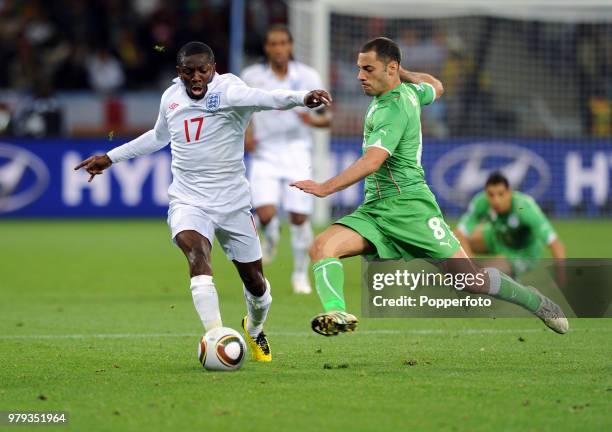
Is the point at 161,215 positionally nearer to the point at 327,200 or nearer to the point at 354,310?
the point at 327,200

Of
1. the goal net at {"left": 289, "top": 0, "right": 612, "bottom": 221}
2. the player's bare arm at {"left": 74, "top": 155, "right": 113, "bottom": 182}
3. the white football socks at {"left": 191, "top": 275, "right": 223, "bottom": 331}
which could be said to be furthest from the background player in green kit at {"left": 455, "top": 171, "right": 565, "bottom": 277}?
the goal net at {"left": 289, "top": 0, "right": 612, "bottom": 221}

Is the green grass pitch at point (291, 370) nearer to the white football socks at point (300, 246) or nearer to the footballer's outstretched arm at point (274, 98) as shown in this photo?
the white football socks at point (300, 246)

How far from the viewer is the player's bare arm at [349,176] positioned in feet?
23.5

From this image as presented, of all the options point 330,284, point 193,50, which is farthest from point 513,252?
point 193,50

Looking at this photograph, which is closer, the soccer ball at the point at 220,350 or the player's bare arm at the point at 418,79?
the soccer ball at the point at 220,350

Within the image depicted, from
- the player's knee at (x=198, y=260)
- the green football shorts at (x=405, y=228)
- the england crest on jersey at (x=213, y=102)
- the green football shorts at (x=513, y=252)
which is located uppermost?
the england crest on jersey at (x=213, y=102)

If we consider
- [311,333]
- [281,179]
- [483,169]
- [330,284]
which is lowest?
[311,333]

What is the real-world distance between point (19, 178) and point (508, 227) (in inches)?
456

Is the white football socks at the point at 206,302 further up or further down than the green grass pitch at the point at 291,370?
further up

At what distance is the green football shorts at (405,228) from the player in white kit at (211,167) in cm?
69

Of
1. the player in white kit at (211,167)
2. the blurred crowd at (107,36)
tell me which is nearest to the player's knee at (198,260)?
the player in white kit at (211,167)

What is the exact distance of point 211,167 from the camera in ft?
25.8

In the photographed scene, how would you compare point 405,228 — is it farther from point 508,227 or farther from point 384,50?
point 508,227

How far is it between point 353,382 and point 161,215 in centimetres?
1566
